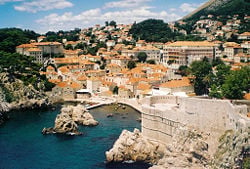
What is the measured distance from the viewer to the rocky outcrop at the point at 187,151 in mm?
19830

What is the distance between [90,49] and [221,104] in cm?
5399

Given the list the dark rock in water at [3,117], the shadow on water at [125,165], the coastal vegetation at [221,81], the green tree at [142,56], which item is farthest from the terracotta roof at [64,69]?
the shadow on water at [125,165]

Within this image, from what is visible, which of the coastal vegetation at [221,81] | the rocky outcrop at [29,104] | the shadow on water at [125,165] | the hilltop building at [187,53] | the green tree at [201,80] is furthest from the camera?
the hilltop building at [187,53]

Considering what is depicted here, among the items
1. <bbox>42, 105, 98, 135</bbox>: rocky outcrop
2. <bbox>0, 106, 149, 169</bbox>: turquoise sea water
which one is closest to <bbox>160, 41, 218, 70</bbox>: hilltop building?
<bbox>0, 106, 149, 169</bbox>: turquoise sea water

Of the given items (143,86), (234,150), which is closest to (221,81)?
(143,86)

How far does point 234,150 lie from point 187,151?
3918 mm

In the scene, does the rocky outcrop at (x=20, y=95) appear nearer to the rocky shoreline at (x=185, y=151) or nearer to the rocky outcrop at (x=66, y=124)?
the rocky outcrop at (x=66, y=124)

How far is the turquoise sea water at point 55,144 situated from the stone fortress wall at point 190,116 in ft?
8.89

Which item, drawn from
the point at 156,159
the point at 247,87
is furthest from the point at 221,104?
the point at 247,87

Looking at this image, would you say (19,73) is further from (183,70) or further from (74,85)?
(183,70)

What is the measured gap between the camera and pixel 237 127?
17.5 m

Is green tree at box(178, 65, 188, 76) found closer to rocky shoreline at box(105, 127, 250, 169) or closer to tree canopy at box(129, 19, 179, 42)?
tree canopy at box(129, 19, 179, 42)

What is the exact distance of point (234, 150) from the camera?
16422 millimetres

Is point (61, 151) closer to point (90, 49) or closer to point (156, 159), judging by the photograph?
point (156, 159)
